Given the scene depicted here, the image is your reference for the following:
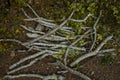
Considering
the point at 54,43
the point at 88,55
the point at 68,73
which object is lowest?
the point at 68,73

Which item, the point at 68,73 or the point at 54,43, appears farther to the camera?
the point at 54,43

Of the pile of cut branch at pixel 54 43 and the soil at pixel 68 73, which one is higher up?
the pile of cut branch at pixel 54 43

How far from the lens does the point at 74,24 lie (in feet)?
23.5

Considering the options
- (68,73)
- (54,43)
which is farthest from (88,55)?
(54,43)

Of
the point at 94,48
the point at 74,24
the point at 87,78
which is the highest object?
the point at 74,24

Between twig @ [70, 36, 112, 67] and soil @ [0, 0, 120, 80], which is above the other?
twig @ [70, 36, 112, 67]

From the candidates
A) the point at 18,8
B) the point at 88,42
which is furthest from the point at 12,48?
the point at 88,42

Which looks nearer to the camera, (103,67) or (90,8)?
(103,67)

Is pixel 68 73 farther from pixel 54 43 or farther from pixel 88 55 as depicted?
pixel 54 43

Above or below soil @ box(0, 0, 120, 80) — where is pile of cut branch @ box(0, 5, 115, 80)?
above

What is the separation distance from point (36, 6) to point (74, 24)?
92cm

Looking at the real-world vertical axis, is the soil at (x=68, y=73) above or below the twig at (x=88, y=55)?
below

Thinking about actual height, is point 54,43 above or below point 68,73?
above

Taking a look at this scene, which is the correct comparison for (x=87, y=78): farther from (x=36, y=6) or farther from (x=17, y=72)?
(x=36, y=6)
